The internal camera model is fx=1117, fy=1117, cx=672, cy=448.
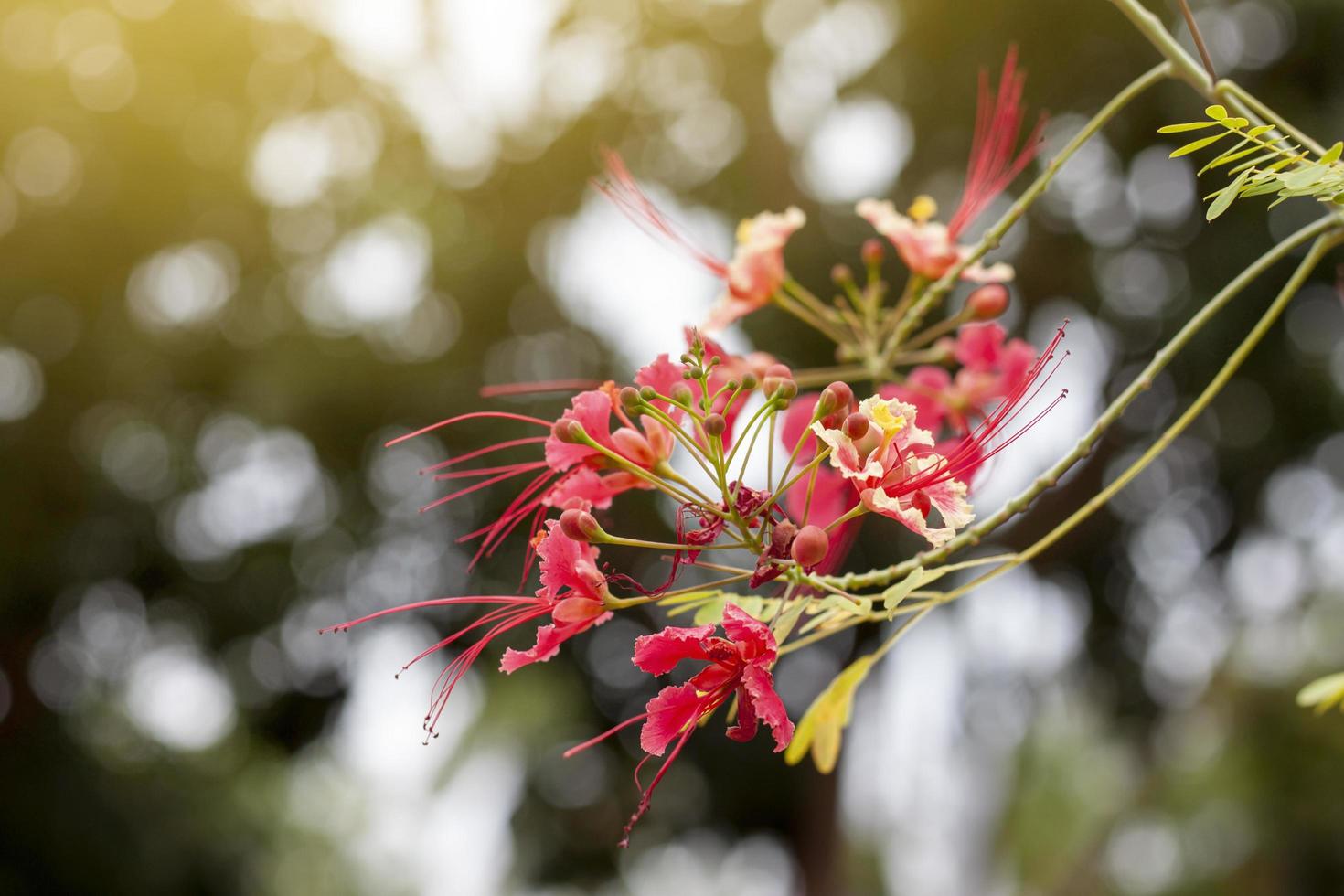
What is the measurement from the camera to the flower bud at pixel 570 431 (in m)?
0.59

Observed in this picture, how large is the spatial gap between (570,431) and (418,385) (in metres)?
3.68

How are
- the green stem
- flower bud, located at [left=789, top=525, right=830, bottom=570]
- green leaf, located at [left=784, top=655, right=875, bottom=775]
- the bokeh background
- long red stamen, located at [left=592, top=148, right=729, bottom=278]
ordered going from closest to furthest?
flower bud, located at [left=789, top=525, right=830, bottom=570] < the green stem < green leaf, located at [left=784, top=655, right=875, bottom=775] < long red stamen, located at [left=592, top=148, right=729, bottom=278] < the bokeh background

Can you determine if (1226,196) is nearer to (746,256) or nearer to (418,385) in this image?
(746,256)

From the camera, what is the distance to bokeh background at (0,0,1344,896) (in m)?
3.81

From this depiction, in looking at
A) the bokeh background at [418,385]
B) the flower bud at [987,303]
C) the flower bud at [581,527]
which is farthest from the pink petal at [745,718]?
the bokeh background at [418,385]

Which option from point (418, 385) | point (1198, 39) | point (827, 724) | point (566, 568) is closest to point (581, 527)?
point (566, 568)

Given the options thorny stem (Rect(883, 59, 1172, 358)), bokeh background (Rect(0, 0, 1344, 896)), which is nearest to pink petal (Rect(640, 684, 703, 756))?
thorny stem (Rect(883, 59, 1172, 358))

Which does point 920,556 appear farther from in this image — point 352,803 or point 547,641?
point 352,803

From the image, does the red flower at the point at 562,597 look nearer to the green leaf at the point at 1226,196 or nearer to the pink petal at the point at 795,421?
the pink petal at the point at 795,421

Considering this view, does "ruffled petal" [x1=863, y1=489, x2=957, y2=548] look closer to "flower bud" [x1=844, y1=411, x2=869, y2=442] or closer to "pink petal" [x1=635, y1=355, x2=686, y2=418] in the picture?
"flower bud" [x1=844, y1=411, x2=869, y2=442]

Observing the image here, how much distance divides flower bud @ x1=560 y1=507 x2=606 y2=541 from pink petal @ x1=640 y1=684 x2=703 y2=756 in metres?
0.09

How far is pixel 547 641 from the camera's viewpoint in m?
0.59

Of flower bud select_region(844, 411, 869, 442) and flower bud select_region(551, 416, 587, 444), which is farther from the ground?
flower bud select_region(551, 416, 587, 444)

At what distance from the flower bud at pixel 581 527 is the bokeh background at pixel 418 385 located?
320 centimetres
